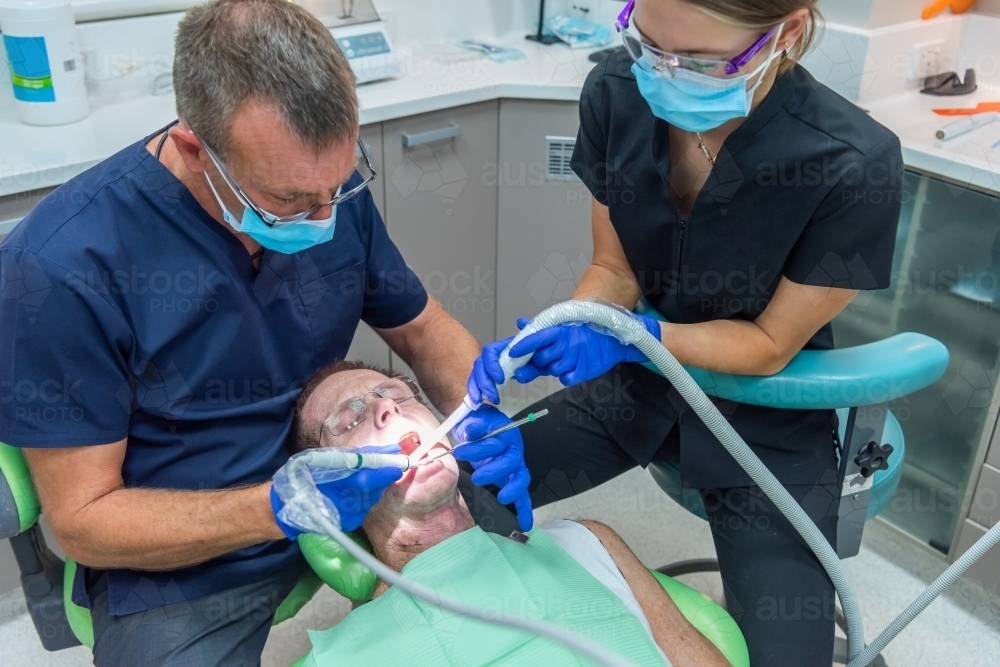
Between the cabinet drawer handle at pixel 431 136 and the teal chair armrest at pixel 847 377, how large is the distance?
→ 1.09 meters

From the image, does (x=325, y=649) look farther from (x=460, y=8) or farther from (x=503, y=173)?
(x=460, y=8)

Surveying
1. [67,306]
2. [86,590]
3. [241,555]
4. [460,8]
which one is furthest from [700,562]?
[460,8]

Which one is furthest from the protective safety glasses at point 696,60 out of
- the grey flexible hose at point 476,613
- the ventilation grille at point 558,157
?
the ventilation grille at point 558,157

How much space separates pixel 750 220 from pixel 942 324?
Result: 38.2 inches

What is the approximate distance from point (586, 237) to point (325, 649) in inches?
61.2

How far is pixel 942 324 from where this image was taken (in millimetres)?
2094

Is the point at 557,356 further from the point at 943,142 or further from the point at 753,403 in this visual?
the point at 943,142

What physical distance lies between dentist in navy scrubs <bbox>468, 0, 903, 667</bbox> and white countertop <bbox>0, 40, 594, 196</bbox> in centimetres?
74

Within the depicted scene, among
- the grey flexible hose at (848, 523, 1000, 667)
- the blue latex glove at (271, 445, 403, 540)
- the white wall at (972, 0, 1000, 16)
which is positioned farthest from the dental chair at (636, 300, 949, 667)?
the white wall at (972, 0, 1000, 16)

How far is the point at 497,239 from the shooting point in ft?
8.46

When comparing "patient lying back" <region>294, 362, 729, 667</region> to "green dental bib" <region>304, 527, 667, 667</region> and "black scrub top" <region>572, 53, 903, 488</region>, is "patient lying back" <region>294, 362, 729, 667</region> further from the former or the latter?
"black scrub top" <region>572, 53, 903, 488</region>

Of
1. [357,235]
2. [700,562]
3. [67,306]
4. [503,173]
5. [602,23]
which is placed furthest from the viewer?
[602,23]

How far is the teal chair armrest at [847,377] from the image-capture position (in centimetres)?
134

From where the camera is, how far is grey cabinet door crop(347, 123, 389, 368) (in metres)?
2.14
